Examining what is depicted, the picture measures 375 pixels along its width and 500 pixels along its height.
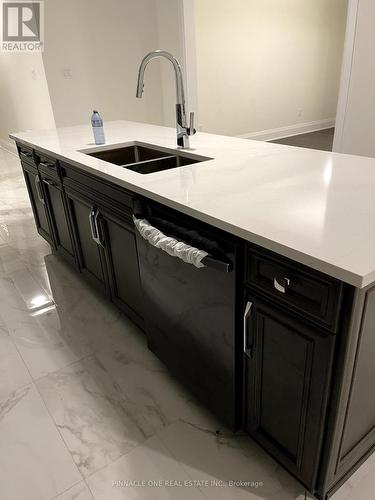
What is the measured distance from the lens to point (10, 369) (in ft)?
5.89

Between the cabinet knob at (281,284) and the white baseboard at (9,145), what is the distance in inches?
248

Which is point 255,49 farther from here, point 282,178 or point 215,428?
point 215,428

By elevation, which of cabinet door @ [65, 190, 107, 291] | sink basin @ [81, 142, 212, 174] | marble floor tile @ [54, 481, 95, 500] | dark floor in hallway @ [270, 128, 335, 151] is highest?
sink basin @ [81, 142, 212, 174]

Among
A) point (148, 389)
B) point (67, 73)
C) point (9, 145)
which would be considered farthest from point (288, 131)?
point (148, 389)

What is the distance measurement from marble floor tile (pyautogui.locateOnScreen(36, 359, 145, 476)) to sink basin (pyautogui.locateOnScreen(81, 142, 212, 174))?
1.00m

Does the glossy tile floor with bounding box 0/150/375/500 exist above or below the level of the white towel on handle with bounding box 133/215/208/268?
below

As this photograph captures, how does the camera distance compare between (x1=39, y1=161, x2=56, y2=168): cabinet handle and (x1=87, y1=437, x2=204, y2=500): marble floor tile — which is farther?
(x1=39, y1=161, x2=56, y2=168): cabinet handle

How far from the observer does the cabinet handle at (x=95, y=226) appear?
1.81 meters

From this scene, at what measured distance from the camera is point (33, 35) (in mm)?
4367

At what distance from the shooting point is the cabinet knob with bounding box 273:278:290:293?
902mm

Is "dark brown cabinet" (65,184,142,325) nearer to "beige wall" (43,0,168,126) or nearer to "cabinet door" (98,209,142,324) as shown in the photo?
"cabinet door" (98,209,142,324)

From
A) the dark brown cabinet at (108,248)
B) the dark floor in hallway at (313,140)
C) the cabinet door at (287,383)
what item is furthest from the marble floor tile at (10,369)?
the dark floor in hallway at (313,140)

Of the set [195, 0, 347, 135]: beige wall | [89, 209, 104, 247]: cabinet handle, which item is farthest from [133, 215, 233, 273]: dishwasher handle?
[195, 0, 347, 135]: beige wall

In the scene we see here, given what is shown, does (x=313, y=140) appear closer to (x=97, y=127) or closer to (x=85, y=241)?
(x=97, y=127)
